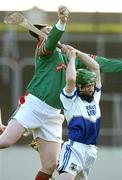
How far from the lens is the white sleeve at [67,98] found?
28.6ft

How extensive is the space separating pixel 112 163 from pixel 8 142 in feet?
15.5

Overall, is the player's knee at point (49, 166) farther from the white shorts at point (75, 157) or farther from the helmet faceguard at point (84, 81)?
the helmet faceguard at point (84, 81)

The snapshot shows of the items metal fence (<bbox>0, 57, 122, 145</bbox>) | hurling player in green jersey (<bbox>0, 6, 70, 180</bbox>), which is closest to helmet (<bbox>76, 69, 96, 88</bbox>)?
hurling player in green jersey (<bbox>0, 6, 70, 180</bbox>)

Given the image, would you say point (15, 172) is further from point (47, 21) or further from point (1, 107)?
point (47, 21)

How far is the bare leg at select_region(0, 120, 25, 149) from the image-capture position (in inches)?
A: 367

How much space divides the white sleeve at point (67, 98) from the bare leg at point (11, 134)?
744mm

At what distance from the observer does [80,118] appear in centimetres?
874

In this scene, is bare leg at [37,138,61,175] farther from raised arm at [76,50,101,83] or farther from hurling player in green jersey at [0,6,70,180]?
raised arm at [76,50,101,83]

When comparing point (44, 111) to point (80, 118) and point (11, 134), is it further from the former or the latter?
point (80, 118)

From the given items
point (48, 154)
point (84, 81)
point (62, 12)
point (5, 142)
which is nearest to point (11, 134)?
point (5, 142)

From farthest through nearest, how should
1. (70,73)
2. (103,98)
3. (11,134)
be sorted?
(103,98) < (11,134) < (70,73)

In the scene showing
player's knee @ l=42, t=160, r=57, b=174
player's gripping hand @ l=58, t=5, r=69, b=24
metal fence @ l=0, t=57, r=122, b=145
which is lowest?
metal fence @ l=0, t=57, r=122, b=145

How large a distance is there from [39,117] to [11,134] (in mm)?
330

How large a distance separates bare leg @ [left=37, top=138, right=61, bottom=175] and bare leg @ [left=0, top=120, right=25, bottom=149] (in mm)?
285
